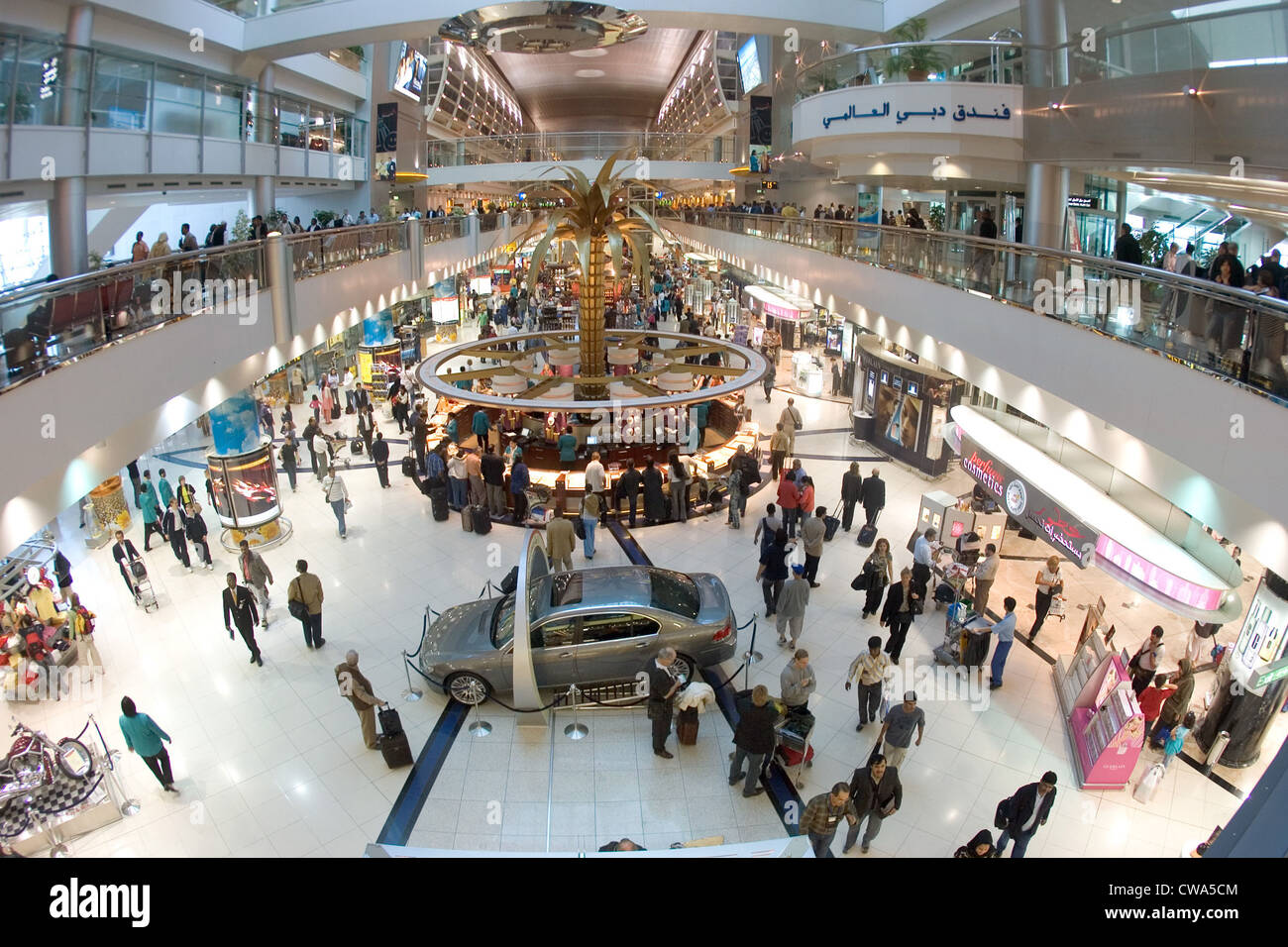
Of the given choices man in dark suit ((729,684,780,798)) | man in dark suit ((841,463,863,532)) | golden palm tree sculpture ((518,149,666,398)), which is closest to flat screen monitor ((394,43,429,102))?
golden palm tree sculpture ((518,149,666,398))

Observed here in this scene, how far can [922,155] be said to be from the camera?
16125mm

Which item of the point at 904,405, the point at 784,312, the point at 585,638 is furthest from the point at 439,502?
the point at 784,312

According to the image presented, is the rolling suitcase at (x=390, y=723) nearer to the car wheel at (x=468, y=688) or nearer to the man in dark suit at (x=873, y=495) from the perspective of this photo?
the car wheel at (x=468, y=688)

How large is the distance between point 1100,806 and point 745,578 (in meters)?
5.61

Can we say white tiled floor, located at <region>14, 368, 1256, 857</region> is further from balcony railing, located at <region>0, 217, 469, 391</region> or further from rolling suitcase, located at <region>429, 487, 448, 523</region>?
balcony railing, located at <region>0, 217, 469, 391</region>

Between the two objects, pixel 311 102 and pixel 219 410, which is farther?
pixel 311 102

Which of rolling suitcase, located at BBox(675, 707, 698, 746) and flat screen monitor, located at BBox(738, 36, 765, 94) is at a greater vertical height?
flat screen monitor, located at BBox(738, 36, 765, 94)

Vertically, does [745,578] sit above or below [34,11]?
→ below

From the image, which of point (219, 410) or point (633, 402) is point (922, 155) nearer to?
point (633, 402)

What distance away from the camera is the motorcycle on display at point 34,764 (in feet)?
22.9

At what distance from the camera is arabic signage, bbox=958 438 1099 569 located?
9.56 metres

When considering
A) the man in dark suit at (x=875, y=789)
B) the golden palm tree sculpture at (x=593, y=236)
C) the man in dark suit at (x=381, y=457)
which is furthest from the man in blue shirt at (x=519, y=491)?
the man in dark suit at (x=875, y=789)

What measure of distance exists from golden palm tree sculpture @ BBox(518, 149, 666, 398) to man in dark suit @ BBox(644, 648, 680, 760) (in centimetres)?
975
